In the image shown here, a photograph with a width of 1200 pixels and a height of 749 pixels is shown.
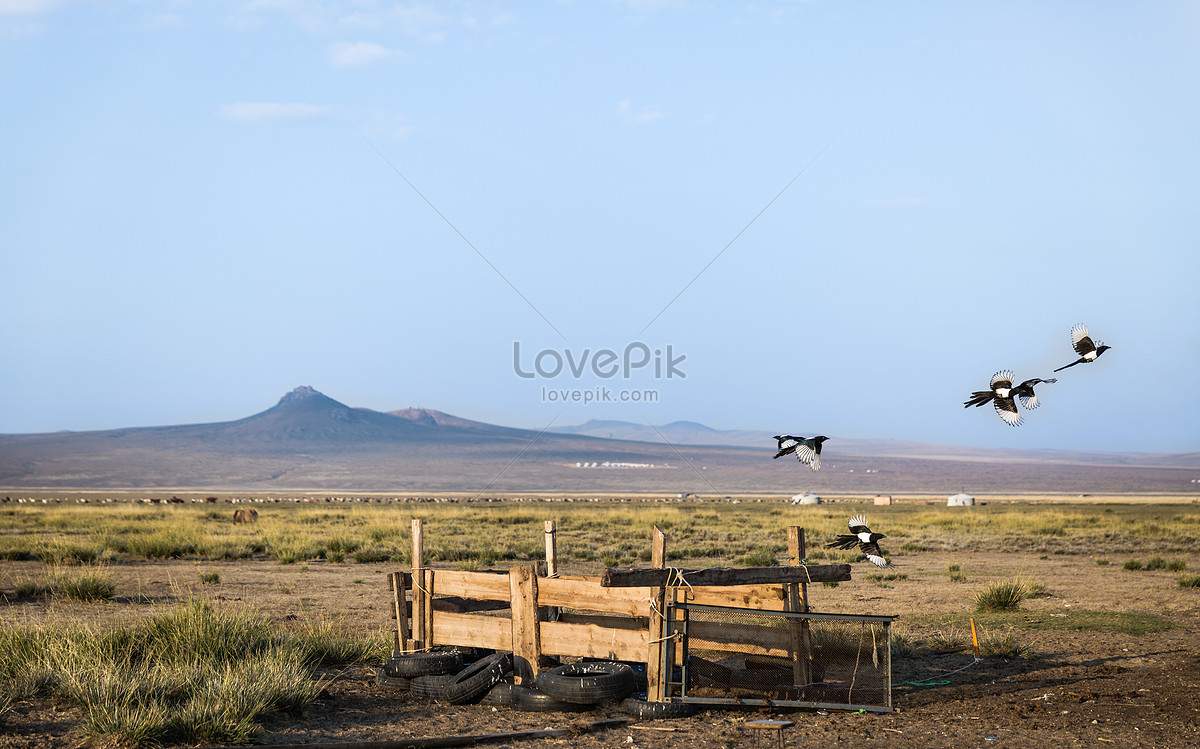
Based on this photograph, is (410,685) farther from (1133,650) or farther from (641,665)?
(1133,650)

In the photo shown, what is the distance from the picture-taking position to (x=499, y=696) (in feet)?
33.2

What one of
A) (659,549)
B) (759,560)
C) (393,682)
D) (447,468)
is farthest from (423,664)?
(447,468)

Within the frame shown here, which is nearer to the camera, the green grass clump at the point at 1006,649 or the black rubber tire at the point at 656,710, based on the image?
the black rubber tire at the point at 656,710

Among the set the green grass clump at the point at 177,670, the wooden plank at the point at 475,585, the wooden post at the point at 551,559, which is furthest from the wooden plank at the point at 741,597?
the green grass clump at the point at 177,670

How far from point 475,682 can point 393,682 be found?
1.04 m

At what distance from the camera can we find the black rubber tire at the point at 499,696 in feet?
33.0

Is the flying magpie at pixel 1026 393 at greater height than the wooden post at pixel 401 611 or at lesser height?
greater

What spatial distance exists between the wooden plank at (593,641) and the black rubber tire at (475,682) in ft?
1.71

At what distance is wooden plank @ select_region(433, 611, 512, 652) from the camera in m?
10.7

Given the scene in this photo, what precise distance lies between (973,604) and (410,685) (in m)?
12.2

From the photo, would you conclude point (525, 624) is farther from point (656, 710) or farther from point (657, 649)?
point (656, 710)

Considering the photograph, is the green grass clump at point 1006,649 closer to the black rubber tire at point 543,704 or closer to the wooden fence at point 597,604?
the wooden fence at point 597,604

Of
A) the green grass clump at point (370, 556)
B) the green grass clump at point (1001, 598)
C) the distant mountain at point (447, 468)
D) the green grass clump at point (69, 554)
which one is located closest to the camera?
the green grass clump at point (1001, 598)

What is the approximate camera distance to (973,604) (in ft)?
61.2
